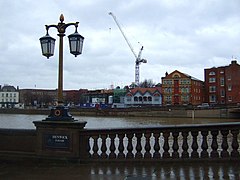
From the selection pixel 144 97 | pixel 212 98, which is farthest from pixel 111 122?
pixel 144 97

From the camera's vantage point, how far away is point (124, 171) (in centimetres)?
692

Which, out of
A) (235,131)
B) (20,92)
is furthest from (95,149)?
(20,92)

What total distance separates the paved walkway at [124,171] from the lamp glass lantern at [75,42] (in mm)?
3139

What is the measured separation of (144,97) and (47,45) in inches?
4375

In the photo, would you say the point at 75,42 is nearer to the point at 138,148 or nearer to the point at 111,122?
the point at 138,148

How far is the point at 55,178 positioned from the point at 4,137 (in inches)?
117

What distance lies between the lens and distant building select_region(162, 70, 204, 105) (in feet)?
330

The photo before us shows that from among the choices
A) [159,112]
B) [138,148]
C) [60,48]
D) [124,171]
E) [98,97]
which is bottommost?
[159,112]

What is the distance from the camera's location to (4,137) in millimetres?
Result: 8711

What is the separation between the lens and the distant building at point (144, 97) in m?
Answer: 116

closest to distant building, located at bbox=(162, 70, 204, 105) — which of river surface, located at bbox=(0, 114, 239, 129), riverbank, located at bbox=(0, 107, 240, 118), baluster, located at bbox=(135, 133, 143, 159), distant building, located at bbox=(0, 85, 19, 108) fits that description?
riverbank, located at bbox=(0, 107, 240, 118)

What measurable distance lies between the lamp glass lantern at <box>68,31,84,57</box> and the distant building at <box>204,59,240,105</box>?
88.0 meters

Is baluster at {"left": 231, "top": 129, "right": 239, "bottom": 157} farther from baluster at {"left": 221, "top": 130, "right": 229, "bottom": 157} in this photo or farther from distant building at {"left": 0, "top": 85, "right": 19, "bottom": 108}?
distant building at {"left": 0, "top": 85, "right": 19, "bottom": 108}

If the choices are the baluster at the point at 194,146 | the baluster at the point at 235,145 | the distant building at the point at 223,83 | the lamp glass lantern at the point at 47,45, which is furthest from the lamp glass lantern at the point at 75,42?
the distant building at the point at 223,83
